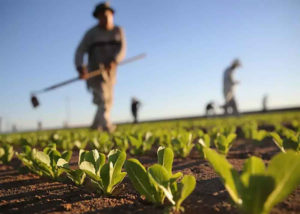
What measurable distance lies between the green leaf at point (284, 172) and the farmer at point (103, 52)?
6.09 metres

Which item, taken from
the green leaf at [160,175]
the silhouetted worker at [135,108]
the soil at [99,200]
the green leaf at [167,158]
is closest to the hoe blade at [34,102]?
the soil at [99,200]

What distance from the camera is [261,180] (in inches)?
28.1

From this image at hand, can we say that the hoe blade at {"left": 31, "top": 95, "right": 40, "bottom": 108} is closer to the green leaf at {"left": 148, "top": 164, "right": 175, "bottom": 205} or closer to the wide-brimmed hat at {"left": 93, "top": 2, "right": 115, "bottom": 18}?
the wide-brimmed hat at {"left": 93, "top": 2, "right": 115, "bottom": 18}

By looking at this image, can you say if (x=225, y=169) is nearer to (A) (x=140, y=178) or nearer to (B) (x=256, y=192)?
(B) (x=256, y=192)

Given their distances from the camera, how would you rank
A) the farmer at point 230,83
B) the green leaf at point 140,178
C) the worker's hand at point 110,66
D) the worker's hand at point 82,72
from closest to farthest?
1. the green leaf at point 140,178
2. the worker's hand at point 82,72
3. the worker's hand at point 110,66
4. the farmer at point 230,83

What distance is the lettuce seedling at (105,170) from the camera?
1.21 metres

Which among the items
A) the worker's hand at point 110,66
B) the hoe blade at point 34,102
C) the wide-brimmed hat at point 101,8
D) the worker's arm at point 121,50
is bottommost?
the hoe blade at point 34,102

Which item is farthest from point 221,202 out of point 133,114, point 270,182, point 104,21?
point 133,114

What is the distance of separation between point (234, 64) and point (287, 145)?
12.3 meters

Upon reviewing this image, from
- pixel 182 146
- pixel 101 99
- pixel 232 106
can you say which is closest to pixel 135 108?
pixel 232 106

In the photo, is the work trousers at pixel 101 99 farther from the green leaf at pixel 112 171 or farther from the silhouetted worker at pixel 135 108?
the silhouetted worker at pixel 135 108

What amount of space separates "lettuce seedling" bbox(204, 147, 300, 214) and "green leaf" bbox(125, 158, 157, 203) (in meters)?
A: 0.40

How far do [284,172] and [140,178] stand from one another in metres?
0.61

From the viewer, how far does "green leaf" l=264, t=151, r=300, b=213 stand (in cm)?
72
